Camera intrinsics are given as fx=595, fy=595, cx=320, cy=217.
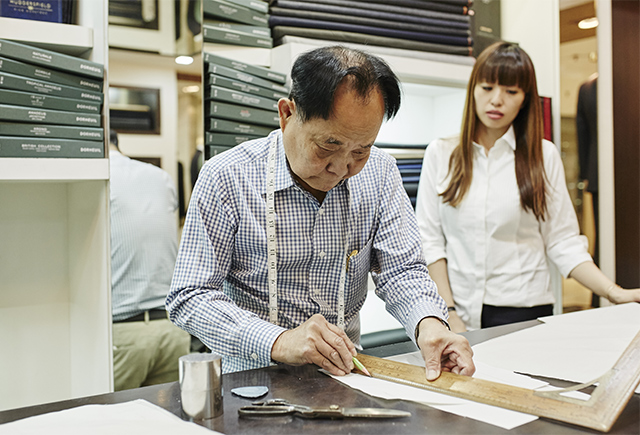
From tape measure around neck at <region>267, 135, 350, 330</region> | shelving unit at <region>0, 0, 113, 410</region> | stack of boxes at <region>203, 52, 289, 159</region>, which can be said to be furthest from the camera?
stack of boxes at <region>203, 52, 289, 159</region>

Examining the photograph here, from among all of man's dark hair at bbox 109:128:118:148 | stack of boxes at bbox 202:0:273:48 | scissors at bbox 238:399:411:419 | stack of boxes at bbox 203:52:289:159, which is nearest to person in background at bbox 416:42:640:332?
stack of boxes at bbox 203:52:289:159

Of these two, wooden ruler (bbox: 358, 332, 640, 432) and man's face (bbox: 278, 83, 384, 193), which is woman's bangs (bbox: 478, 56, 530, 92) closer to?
man's face (bbox: 278, 83, 384, 193)

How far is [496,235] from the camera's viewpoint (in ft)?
7.62

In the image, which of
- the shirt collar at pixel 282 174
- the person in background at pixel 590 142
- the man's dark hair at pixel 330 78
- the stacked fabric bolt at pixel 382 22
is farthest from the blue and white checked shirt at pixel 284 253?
the person in background at pixel 590 142

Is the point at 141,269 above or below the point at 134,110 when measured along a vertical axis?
below

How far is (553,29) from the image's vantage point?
2.95 metres

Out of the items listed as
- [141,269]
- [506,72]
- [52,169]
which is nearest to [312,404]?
[52,169]

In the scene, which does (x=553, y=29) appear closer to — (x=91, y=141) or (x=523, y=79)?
(x=523, y=79)

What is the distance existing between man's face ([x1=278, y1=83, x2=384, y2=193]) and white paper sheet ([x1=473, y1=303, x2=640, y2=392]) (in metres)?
0.56

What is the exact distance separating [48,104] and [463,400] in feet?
4.77

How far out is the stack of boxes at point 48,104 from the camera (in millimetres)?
1716

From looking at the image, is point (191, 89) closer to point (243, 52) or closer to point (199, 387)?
point (243, 52)

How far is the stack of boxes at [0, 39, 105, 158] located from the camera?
1.72 m

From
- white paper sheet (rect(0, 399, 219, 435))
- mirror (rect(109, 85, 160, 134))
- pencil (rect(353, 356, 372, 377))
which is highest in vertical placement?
mirror (rect(109, 85, 160, 134))
